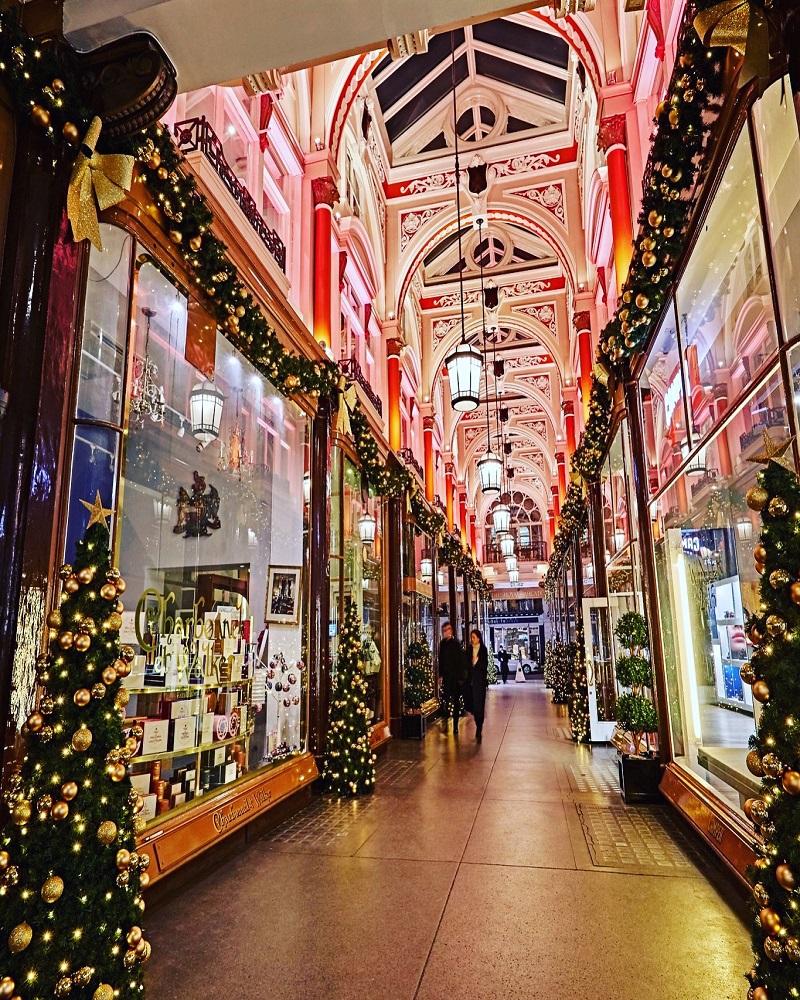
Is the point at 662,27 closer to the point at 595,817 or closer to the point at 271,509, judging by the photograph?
the point at 271,509

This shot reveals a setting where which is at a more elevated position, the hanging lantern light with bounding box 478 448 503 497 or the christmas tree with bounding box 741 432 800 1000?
the hanging lantern light with bounding box 478 448 503 497

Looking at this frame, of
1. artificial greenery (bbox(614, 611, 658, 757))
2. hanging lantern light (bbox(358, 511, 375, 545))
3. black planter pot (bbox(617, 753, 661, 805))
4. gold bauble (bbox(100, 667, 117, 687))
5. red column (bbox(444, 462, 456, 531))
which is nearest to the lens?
gold bauble (bbox(100, 667, 117, 687))

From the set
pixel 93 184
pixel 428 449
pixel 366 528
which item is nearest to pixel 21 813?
pixel 93 184

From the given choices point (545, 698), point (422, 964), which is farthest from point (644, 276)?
point (545, 698)

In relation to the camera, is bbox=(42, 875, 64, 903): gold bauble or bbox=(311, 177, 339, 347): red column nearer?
bbox=(42, 875, 64, 903): gold bauble

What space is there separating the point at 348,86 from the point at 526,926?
27.1 feet

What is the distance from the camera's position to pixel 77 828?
2025 mm

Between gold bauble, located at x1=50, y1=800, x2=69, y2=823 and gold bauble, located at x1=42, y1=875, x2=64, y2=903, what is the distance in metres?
0.17

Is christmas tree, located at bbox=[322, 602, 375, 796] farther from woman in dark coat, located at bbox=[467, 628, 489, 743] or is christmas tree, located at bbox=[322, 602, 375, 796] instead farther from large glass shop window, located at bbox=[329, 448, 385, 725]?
woman in dark coat, located at bbox=[467, 628, 489, 743]

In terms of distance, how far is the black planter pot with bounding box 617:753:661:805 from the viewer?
5176 millimetres

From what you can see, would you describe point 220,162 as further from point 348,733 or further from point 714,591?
point 348,733

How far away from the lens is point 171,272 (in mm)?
4020

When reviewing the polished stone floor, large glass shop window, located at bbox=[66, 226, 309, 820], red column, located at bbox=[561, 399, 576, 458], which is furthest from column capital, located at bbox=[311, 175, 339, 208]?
red column, located at bbox=[561, 399, 576, 458]

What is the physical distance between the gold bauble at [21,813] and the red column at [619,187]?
6.34 metres
